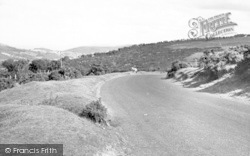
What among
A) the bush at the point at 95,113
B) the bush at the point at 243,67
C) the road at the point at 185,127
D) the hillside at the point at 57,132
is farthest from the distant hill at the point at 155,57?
the hillside at the point at 57,132

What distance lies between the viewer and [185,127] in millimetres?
12953

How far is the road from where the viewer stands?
9.81 metres

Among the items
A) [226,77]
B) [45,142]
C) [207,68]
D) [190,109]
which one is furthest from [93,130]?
[207,68]

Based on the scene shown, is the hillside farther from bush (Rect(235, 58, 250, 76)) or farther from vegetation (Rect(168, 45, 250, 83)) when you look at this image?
vegetation (Rect(168, 45, 250, 83))

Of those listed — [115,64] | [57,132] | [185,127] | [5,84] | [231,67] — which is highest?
[57,132]

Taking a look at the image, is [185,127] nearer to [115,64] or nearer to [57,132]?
[57,132]

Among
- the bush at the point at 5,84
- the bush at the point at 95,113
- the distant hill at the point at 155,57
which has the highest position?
the bush at the point at 95,113

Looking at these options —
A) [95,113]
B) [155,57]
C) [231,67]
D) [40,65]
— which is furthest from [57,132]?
[155,57]

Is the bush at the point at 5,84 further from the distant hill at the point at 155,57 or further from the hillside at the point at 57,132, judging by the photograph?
the distant hill at the point at 155,57

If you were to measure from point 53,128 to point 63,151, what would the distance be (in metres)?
1.84

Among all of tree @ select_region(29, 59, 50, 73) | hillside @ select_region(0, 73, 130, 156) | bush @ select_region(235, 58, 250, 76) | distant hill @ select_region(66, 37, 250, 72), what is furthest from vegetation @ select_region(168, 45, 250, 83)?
distant hill @ select_region(66, 37, 250, 72)

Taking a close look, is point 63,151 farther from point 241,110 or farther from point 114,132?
point 241,110

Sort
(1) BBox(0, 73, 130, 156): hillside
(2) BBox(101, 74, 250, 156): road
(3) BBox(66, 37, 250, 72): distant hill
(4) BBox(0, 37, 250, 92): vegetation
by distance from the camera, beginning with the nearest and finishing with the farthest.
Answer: (1) BBox(0, 73, 130, 156): hillside, (2) BBox(101, 74, 250, 156): road, (4) BBox(0, 37, 250, 92): vegetation, (3) BBox(66, 37, 250, 72): distant hill

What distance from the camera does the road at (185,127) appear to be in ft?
32.2
